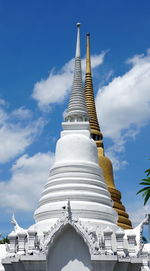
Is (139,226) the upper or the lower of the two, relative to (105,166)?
lower

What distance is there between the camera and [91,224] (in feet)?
67.2

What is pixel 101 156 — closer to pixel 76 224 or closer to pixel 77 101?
pixel 77 101

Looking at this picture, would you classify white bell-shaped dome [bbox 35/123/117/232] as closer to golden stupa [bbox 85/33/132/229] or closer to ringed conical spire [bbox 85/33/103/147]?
golden stupa [bbox 85/33/132/229]

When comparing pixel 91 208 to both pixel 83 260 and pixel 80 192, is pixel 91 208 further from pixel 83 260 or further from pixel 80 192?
pixel 83 260

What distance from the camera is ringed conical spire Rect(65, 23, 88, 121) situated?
2639 centimetres

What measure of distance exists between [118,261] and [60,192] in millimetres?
5351

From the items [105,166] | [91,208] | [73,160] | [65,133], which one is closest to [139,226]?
[91,208]

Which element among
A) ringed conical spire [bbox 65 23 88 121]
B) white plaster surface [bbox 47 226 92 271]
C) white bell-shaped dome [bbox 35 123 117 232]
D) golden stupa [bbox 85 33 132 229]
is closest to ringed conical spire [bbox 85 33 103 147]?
golden stupa [bbox 85 33 132 229]

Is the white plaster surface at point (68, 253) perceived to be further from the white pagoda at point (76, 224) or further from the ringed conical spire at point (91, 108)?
the ringed conical spire at point (91, 108)

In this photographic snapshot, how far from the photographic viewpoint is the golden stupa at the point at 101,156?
111 ft

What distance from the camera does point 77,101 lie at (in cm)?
2698

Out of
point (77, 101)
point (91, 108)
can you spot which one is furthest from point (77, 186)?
point (91, 108)

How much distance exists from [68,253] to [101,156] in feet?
64.5

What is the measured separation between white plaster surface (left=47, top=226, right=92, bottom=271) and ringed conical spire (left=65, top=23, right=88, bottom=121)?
9.83 m
